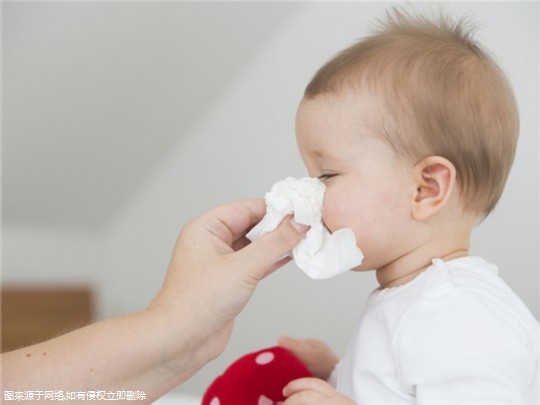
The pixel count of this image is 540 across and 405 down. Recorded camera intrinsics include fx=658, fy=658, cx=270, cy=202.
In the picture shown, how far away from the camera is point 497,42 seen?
58.9 inches

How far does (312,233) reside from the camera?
3.28ft

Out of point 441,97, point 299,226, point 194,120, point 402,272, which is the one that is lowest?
point 402,272

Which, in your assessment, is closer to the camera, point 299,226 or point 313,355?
point 299,226

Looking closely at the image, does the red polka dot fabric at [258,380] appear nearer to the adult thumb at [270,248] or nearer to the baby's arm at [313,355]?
the baby's arm at [313,355]

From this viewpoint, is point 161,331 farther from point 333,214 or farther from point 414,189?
point 414,189

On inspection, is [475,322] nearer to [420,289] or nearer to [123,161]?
[420,289]

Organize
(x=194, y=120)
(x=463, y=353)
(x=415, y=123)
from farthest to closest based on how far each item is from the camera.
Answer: (x=194, y=120)
(x=415, y=123)
(x=463, y=353)

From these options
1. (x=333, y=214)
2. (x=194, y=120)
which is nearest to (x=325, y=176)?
(x=333, y=214)

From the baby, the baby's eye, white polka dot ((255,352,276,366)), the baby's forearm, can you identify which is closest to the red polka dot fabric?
white polka dot ((255,352,276,366))

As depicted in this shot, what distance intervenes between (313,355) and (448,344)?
415 mm

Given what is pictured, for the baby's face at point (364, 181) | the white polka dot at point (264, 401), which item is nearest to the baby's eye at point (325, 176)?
the baby's face at point (364, 181)

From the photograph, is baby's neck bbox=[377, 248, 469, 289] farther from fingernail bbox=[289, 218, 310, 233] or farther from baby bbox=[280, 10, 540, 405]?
fingernail bbox=[289, 218, 310, 233]

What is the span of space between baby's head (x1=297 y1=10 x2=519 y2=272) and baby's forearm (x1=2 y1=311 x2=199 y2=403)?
316mm

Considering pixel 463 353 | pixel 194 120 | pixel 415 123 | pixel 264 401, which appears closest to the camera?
pixel 463 353
